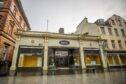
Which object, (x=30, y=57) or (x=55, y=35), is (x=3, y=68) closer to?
(x=30, y=57)

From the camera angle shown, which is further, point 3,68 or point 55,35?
point 55,35

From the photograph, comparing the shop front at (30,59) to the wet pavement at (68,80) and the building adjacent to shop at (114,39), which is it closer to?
the wet pavement at (68,80)

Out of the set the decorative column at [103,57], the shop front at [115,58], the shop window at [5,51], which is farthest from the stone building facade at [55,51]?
the shop front at [115,58]

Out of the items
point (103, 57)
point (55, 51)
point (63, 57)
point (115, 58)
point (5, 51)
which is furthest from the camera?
point (115, 58)

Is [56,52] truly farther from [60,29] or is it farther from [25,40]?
[60,29]

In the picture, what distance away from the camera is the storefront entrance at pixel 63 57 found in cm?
1509

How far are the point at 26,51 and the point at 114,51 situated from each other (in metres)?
17.8

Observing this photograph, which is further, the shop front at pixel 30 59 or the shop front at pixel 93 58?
the shop front at pixel 93 58

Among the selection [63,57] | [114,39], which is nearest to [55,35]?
[63,57]

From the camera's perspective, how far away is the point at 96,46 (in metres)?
17.4

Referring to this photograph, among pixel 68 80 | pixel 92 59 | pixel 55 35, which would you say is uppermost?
pixel 55 35

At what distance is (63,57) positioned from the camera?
53.0 feet

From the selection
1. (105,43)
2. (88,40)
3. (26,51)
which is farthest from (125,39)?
(26,51)

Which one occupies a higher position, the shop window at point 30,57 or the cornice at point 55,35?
the cornice at point 55,35
